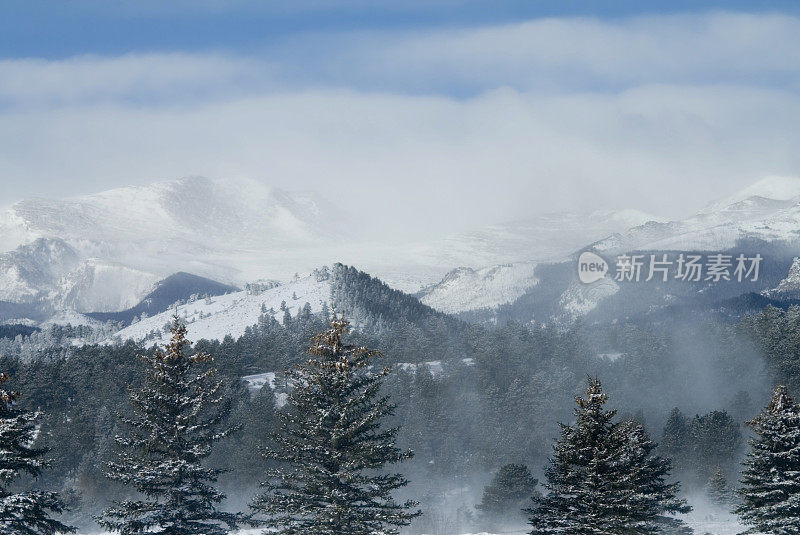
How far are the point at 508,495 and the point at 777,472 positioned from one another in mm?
72098

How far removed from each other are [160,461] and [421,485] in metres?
110

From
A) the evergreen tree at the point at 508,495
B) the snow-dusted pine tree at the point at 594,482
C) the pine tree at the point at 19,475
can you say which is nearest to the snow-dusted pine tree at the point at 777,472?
the snow-dusted pine tree at the point at 594,482

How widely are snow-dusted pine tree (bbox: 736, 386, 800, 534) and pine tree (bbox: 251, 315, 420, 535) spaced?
18679 millimetres

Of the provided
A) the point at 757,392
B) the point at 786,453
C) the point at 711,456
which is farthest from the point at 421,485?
the point at 786,453

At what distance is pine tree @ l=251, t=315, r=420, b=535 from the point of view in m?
37.7

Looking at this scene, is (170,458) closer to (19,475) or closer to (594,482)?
(19,475)

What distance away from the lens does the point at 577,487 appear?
121ft

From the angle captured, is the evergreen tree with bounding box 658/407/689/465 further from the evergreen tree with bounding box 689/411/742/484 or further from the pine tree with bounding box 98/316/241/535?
the pine tree with bounding box 98/316/241/535

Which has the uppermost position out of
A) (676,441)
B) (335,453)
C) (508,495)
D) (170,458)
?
(676,441)

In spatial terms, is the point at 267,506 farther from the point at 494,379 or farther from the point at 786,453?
Answer: the point at 494,379

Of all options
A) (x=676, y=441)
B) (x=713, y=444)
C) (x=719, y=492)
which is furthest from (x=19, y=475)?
(x=676, y=441)

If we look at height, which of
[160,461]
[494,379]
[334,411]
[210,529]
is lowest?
[210,529]

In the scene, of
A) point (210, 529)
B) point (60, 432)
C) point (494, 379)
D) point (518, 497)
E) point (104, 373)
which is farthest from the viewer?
point (494, 379)

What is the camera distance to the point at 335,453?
3759 cm
